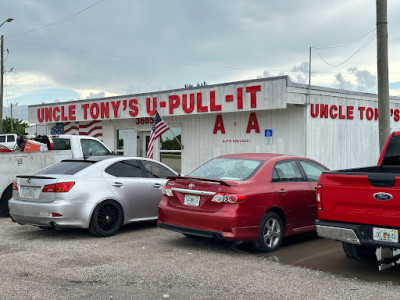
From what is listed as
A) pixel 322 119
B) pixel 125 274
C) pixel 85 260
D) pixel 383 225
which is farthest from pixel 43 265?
pixel 322 119

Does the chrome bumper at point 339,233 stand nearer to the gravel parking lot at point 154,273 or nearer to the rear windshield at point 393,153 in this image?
the gravel parking lot at point 154,273

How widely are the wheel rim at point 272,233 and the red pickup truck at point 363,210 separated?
130cm

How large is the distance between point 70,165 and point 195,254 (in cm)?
315

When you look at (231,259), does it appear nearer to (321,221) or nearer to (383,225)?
(321,221)

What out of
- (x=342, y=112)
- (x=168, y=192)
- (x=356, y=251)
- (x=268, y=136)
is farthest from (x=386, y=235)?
(x=342, y=112)

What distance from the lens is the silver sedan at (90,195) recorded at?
8227mm

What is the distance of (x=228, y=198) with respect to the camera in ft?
A: 23.3

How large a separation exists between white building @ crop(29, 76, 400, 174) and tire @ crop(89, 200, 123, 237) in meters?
7.29

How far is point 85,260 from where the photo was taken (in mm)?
6887

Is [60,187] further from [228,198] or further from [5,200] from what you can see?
[5,200]

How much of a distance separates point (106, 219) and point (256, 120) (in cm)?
866

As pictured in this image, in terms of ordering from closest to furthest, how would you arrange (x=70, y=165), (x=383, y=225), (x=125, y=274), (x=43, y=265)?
(x=383, y=225), (x=125, y=274), (x=43, y=265), (x=70, y=165)

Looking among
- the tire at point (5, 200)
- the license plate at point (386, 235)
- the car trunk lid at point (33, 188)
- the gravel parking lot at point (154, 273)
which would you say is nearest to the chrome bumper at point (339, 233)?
the license plate at point (386, 235)

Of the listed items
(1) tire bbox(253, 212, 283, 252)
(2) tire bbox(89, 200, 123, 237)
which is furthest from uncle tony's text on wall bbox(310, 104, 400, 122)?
(2) tire bbox(89, 200, 123, 237)
